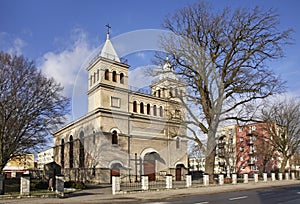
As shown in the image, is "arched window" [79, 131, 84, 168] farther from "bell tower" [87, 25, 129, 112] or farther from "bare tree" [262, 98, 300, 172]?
"bare tree" [262, 98, 300, 172]

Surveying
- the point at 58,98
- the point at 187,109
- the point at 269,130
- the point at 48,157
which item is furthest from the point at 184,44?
the point at 48,157

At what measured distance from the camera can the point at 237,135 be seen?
81688mm

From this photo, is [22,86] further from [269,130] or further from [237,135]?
[237,135]

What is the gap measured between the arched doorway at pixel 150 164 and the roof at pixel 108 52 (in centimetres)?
1338

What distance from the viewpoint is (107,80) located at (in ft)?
125

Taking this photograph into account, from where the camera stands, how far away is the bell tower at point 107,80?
3741 cm

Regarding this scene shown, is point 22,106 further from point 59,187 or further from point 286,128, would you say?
point 286,128

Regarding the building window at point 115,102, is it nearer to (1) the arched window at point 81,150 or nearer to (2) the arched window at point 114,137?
(2) the arched window at point 114,137

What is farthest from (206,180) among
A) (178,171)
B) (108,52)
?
(108,52)

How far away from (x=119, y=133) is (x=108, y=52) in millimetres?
10826

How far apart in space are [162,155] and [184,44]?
793 inches

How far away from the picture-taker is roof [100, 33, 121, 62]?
39109 millimetres

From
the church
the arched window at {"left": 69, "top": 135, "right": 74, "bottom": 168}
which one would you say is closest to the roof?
the church

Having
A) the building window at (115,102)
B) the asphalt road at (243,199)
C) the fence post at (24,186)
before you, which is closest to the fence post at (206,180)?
the asphalt road at (243,199)
